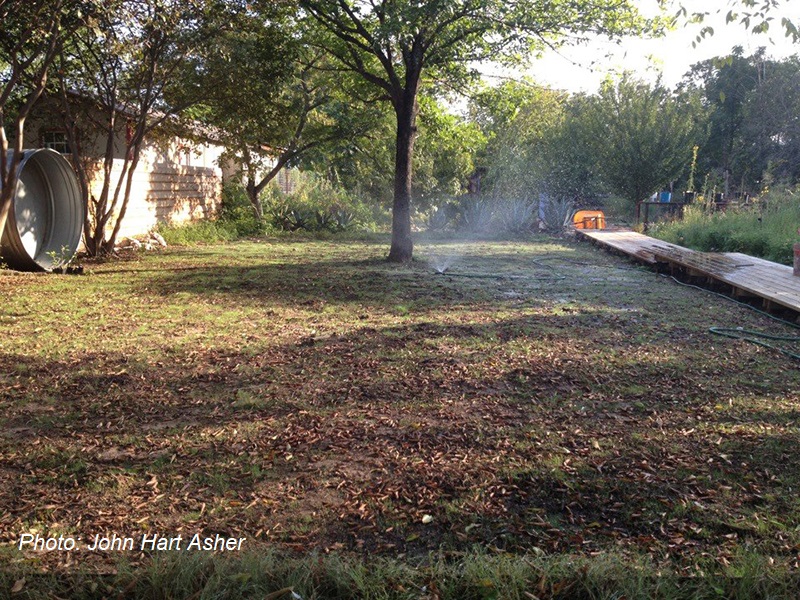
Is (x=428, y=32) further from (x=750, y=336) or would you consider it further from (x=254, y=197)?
(x=254, y=197)

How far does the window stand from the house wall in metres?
0.11

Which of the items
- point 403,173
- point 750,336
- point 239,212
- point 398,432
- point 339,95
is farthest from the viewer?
point 239,212

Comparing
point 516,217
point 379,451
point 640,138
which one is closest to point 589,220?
point 516,217

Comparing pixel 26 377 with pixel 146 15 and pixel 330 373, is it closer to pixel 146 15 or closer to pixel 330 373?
pixel 330 373

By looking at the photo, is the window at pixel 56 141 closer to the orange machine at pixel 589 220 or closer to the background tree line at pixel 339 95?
the background tree line at pixel 339 95

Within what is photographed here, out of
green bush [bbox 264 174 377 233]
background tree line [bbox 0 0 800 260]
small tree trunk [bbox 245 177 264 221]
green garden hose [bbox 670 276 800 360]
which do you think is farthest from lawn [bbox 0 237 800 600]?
green bush [bbox 264 174 377 233]

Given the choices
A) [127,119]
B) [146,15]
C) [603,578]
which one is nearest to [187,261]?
[127,119]

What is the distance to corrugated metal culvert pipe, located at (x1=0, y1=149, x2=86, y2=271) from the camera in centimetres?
1017

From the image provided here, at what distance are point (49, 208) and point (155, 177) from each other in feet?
14.9

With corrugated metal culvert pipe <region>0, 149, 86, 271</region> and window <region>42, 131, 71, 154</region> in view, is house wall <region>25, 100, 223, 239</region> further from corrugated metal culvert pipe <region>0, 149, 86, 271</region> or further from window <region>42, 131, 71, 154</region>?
corrugated metal culvert pipe <region>0, 149, 86, 271</region>

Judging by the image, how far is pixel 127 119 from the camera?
12984 millimetres

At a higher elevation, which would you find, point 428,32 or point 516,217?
point 428,32

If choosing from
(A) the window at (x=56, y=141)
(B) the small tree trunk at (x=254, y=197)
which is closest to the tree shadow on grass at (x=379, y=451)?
(A) the window at (x=56, y=141)

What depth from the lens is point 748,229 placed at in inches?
500
